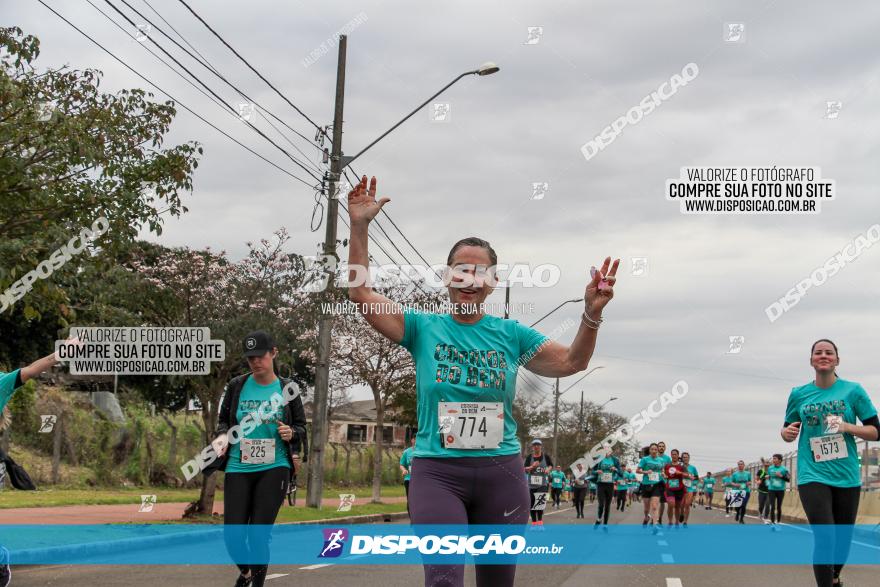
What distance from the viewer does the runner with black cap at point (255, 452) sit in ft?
24.4

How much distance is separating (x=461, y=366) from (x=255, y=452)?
3.63m

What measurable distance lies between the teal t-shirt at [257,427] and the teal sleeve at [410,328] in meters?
3.43

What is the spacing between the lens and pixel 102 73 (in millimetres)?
12656

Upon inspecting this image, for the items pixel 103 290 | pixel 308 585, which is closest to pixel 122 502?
pixel 103 290

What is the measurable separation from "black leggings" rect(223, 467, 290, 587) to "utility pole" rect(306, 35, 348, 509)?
13822mm

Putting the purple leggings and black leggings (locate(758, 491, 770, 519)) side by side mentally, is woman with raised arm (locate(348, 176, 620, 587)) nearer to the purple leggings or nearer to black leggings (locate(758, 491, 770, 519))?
the purple leggings

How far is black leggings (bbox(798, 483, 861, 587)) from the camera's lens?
7.63 metres

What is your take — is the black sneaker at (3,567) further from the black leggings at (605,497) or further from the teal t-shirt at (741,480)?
the teal t-shirt at (741,480)

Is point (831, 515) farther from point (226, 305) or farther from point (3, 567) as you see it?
point (226, 305)

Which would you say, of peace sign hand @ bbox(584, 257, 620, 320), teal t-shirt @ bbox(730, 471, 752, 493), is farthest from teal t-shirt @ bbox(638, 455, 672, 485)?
peace sign hand @ bbox(584, 257, 620, 320)

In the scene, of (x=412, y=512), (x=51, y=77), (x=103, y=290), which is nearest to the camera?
(x=412, y=512)

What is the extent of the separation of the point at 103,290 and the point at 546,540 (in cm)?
875

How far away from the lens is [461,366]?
4.34 meters

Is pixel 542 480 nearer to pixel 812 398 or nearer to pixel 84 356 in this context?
pixel 84 356
